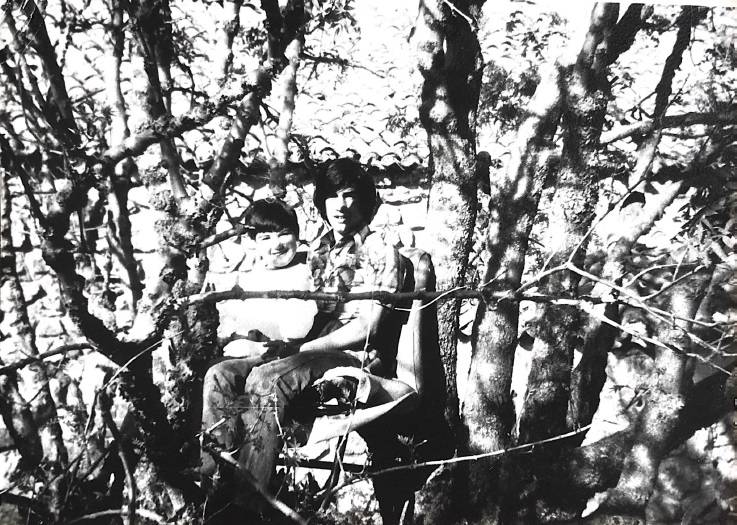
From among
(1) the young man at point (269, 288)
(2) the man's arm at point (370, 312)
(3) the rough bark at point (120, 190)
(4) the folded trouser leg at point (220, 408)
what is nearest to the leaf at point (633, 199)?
(2) the man's arm at point (370, 312)

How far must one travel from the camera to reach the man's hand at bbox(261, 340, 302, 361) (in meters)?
2.35

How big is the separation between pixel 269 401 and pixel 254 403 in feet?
0.15

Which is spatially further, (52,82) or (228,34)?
(228,34)

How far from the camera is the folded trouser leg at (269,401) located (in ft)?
7.08

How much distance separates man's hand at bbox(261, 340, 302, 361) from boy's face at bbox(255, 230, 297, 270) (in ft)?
0.80

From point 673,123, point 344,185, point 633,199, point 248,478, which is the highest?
point 673,123

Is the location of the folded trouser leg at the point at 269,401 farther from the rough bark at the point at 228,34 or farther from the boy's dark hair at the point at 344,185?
the rough bark at the point at 228,34

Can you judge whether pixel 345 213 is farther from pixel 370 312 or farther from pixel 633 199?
pixel 633 199

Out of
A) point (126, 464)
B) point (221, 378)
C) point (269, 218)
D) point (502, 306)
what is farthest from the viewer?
point (502, 306)

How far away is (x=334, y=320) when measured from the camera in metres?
2.42

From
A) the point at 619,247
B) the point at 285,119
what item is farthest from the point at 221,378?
the point at 619,247

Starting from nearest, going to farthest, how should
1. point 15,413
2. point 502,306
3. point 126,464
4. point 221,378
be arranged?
point 126,464 → point 221,378 → point 15,413 → point 502,306

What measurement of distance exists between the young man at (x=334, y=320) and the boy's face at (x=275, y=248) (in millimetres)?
70

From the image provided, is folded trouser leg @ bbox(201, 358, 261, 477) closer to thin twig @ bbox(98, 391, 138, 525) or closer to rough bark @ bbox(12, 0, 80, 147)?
thin twig @ bbox(98, 391, 138, 525)
